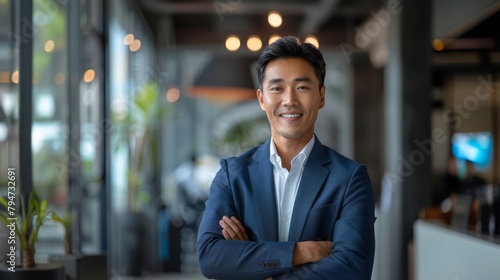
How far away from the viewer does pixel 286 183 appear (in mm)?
2166

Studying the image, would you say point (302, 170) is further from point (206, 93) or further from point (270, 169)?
point (206, 93)

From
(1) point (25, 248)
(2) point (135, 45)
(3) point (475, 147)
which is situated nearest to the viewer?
(1) point (25, 248)

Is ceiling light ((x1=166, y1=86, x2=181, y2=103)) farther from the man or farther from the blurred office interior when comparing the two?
the man

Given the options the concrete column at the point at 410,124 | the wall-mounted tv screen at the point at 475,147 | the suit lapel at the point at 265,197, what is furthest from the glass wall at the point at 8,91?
the wall-mounted tv screen at the point at 475,147

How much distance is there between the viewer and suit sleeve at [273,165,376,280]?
2096 mm

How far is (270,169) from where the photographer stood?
7.18ft

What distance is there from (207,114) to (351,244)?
14.9m

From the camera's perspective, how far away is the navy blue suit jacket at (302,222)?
210cm

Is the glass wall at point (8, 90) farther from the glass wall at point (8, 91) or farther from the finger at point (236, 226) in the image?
the finger at point (236, 226)

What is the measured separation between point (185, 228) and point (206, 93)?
299 centimetres

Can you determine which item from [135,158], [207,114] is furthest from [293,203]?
[207,114]

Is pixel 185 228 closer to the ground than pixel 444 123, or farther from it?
closer to the ground

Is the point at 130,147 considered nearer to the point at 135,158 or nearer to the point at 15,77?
the point at 135,158

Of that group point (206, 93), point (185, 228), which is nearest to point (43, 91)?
point (185, 228)
